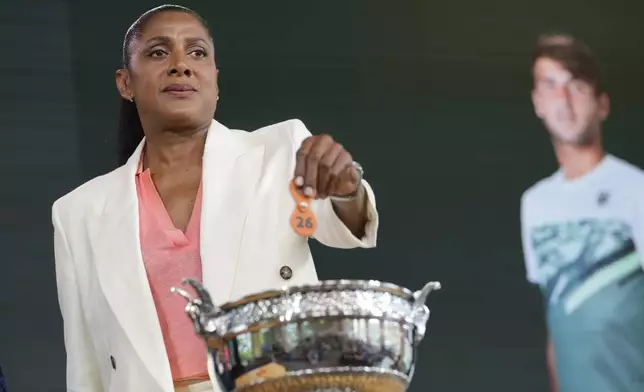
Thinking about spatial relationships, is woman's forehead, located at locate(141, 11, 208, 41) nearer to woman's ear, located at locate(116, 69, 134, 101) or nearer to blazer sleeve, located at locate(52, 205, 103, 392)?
woman's ear, located at locate(116, 69, 134, 101)

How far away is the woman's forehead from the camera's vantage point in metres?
1.99

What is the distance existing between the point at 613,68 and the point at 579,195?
0.38m

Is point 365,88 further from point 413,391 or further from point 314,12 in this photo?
point 413,391

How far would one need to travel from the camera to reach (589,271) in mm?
2852

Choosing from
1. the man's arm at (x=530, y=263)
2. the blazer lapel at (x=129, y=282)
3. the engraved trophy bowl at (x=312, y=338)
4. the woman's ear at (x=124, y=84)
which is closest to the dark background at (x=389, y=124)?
the man's arm at (x=530, y=263)

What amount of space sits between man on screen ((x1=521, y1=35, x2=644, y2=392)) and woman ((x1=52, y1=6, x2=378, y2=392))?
109cm

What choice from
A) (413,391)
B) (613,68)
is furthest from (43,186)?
(613,68)

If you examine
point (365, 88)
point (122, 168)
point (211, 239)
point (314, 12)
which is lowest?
point (211, 239)

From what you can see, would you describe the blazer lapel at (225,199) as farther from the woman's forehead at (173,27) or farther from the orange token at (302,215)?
the orange token at (302,215)

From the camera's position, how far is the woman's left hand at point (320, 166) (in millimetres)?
1406

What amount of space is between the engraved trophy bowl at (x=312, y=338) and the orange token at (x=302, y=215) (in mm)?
161

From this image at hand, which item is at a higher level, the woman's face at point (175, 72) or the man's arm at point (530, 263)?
the woman's face at point (175, 72)

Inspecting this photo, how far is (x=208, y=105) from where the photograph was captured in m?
1.97

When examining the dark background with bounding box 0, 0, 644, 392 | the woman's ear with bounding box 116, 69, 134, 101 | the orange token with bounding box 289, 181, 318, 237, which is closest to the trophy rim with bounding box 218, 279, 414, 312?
the orange token with bounding box 289, 181, 318, 237
